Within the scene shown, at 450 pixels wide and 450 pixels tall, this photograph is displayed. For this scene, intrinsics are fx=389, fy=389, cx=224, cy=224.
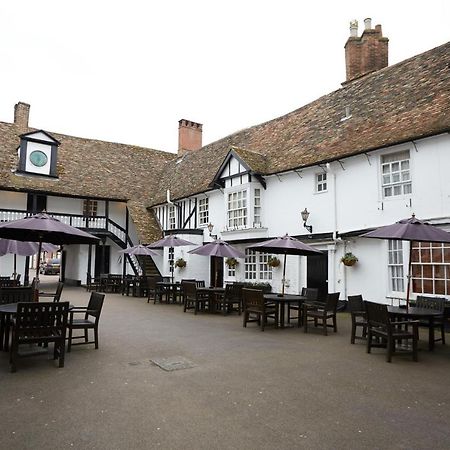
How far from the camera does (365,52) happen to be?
17.5 m

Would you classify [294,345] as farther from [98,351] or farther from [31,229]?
[31,229]

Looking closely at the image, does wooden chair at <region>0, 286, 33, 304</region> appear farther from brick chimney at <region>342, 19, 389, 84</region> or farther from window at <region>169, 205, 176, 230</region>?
brick chimney at <region>342, 19, 389, 84</region>

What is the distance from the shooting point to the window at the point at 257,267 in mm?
16484

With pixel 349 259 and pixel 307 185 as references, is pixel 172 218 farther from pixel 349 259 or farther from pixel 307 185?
pixel 349 259

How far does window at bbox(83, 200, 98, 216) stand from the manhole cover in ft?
61.2

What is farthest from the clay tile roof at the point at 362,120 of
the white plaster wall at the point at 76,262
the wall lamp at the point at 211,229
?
the white plaster wall at the point at 76,262

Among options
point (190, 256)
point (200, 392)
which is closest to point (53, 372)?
point (200, 392)

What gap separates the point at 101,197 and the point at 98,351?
16.9 m

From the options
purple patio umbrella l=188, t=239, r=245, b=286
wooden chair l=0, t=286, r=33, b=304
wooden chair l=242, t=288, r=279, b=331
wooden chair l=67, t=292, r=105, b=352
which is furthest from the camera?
purple patio umbrella l=188, t=239, r=245, b=286

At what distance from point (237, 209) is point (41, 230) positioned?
11009mm

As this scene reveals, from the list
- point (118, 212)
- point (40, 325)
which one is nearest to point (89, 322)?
point (40, 325)

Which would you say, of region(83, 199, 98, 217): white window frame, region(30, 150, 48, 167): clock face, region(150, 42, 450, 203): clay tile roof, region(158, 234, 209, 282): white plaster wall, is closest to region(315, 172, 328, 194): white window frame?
region(150, 42, 450, 203): clay tile roof

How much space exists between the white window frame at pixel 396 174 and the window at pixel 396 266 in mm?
1531

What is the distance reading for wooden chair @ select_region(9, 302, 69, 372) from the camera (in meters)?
5.82
